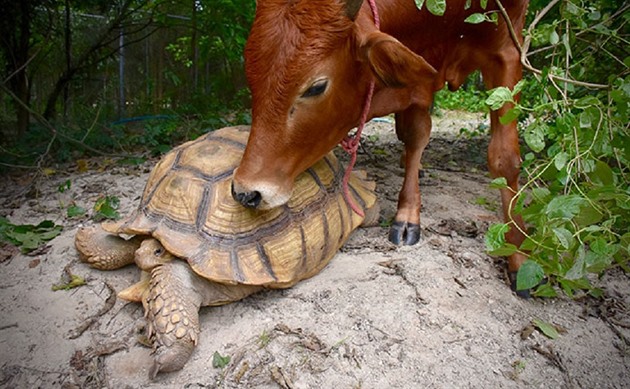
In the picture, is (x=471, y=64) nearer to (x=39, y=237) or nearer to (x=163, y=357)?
(x=163, y=357)

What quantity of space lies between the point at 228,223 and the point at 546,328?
1.56m

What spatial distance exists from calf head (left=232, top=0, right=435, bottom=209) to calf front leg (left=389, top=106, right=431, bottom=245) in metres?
0.97

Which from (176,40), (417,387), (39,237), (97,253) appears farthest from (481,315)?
(176,40)

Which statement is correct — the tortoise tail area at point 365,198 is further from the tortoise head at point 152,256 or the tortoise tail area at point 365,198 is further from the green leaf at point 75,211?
the green leaf at point 75,211

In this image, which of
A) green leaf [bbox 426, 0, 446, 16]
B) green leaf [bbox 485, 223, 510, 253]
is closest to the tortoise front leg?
green leaf [bbox 485, 223, 510, 253]

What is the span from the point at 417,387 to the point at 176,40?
7013 millimetres

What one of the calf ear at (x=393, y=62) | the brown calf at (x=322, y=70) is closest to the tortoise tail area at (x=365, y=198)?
the brown calf at (x=322, y=70)

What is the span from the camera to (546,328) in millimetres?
2068

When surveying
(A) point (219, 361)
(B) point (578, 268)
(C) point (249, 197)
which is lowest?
(A) point (219, 361)

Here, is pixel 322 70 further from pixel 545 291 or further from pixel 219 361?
pixel 545 291

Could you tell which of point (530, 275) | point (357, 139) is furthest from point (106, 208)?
point (530, 275)

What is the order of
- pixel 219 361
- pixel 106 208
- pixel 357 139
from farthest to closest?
pixel 106 208 < pixel 357 139 < pixel 219 361

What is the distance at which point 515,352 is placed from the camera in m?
1.96

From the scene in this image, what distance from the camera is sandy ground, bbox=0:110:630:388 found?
6.09 feet
